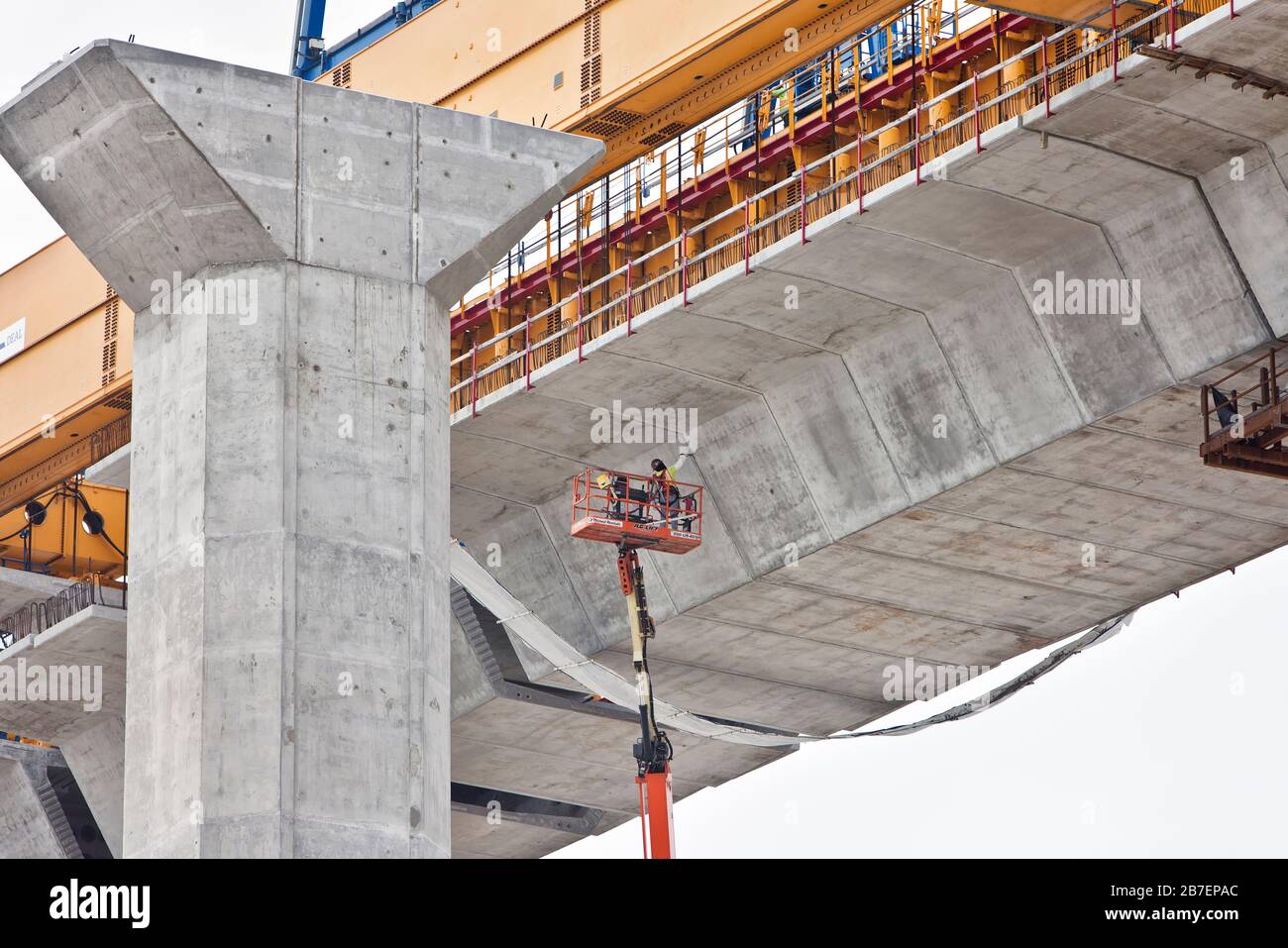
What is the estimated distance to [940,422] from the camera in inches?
1098

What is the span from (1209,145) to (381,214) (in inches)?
341

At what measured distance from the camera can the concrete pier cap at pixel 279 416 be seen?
2098cm

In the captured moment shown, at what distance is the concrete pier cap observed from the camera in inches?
826

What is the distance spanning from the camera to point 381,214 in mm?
22438

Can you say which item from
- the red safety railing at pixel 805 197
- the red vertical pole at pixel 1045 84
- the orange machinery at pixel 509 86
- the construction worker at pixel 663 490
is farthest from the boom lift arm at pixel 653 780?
the red vertical pole at pixel 1045 84

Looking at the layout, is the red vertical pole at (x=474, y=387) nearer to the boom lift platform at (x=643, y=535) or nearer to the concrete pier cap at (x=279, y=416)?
the boom lift platform at (x=643, y=535)

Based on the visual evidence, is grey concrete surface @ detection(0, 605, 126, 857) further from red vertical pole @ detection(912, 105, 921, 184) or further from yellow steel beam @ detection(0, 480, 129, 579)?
red vertical pole @ detection(912, 105, 921, 184)

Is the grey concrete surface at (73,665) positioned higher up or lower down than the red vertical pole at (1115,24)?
lower down

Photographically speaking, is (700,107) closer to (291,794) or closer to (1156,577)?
(1156,577)

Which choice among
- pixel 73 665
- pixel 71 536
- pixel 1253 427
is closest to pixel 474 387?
pixel 73 665

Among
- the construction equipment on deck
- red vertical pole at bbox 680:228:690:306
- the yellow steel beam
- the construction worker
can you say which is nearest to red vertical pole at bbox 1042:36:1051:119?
the construction equipment on deck

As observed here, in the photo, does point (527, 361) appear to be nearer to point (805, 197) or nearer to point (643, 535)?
point (643, 535)

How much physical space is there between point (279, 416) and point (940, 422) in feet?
30.3

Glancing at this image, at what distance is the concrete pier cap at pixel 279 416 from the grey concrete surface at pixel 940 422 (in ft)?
18.6
